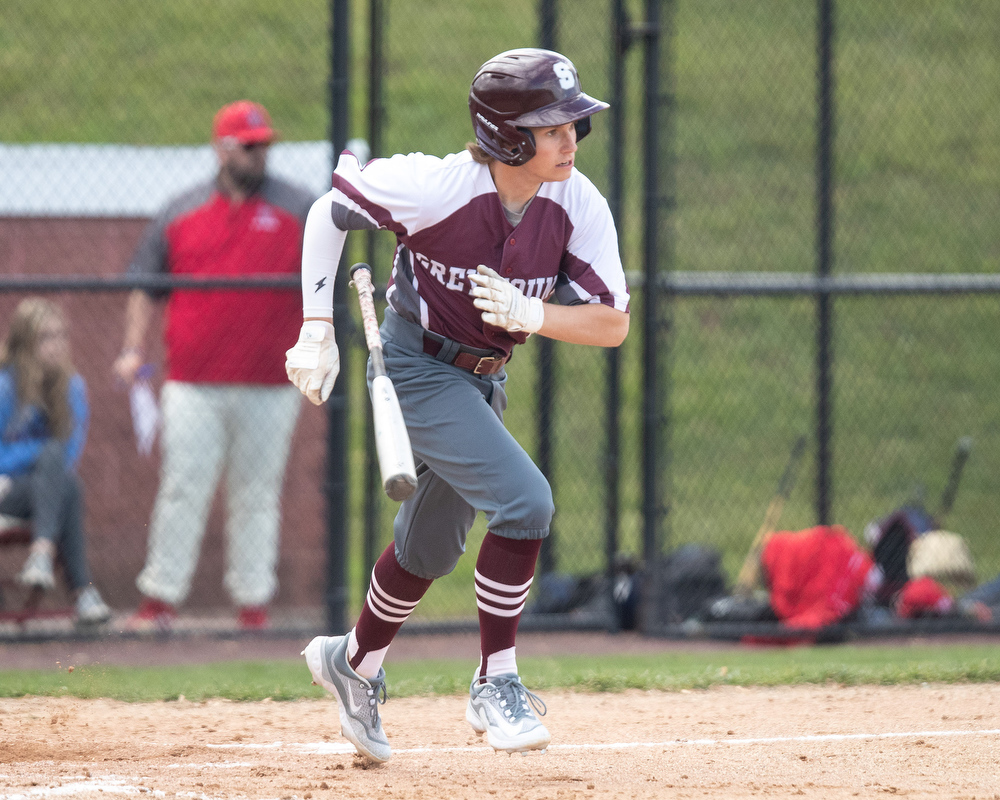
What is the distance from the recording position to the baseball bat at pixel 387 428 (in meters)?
2.89

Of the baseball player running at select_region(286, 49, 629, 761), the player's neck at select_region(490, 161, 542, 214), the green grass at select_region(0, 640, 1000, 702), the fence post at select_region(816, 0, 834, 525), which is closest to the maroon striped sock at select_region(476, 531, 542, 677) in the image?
the baseball player running at select_region(286, 49, 629, 761)

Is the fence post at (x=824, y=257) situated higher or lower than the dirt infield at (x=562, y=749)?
higher

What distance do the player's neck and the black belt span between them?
40cm

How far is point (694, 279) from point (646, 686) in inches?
90.4

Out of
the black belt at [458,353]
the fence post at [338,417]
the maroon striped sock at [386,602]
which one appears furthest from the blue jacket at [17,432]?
the black belt at [458,353]

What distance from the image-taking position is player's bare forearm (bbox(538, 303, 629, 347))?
3.27 meters

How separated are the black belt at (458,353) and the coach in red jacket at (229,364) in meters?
2.64

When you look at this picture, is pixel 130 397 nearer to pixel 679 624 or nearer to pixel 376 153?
pixel 376 153

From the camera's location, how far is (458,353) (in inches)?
135

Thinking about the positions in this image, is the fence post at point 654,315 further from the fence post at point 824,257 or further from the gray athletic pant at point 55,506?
the gray athletic pant at point 55,506

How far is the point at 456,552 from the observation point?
3.48 meters

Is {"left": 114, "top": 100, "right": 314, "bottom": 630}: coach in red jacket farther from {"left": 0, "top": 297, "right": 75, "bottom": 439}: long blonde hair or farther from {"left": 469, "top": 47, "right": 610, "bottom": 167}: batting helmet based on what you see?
{"left": 469, "top": 47, "right": 610, "bottom": 167}: batting helmet

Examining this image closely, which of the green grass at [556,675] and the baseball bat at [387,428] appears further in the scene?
the green grass at [556,675]

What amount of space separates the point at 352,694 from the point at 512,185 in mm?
1501
